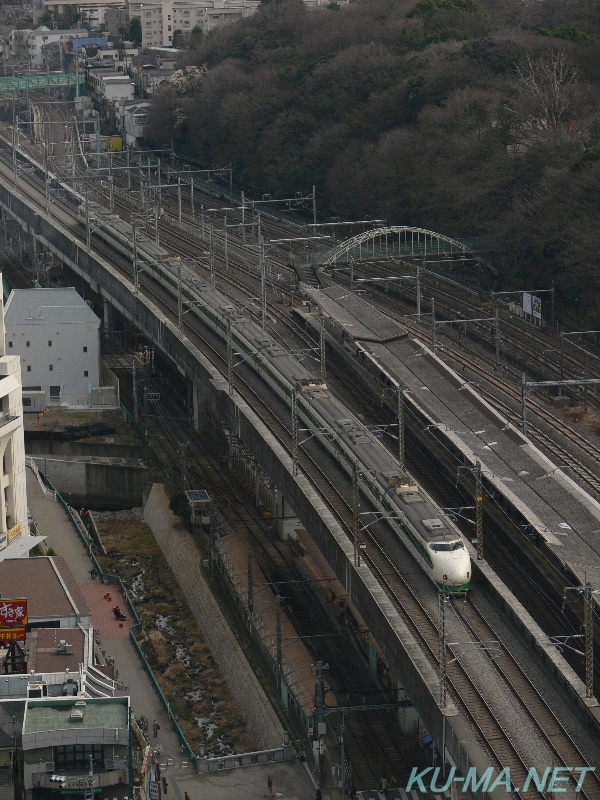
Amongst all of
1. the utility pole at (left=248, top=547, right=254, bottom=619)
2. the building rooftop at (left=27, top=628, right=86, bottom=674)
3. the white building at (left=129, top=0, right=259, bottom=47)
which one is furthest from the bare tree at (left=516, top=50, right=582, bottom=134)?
the white building at (left=129, top=0, right=259, bottom=47)

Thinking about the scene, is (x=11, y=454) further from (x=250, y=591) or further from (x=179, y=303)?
(x=179, y=303)

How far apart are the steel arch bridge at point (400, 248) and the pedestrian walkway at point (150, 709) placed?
2272 cm

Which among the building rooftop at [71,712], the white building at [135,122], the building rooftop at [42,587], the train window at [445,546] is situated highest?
the white building at [135,122]

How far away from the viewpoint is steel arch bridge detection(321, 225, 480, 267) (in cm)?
6631

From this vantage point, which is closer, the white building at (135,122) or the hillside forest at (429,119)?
the hillside forest at (429,119)

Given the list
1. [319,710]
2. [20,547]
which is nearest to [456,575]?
[319,710]

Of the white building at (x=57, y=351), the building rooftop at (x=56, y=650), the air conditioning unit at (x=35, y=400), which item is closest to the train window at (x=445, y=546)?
the building rooftop at (x=56, y=650)

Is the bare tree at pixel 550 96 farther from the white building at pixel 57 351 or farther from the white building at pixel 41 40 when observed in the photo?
the white building at pixel 41 40

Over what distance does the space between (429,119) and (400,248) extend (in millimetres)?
10760

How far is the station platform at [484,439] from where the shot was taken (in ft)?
123

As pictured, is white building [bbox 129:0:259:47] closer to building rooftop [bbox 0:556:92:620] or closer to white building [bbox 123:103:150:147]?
white building [bbox 123:103:150:147]

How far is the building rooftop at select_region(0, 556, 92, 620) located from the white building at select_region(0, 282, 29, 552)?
583mm

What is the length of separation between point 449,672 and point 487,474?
33.9 ft

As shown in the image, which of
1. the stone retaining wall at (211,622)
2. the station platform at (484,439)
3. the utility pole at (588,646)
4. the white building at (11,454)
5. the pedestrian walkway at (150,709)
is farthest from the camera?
the white building at (11,454)
